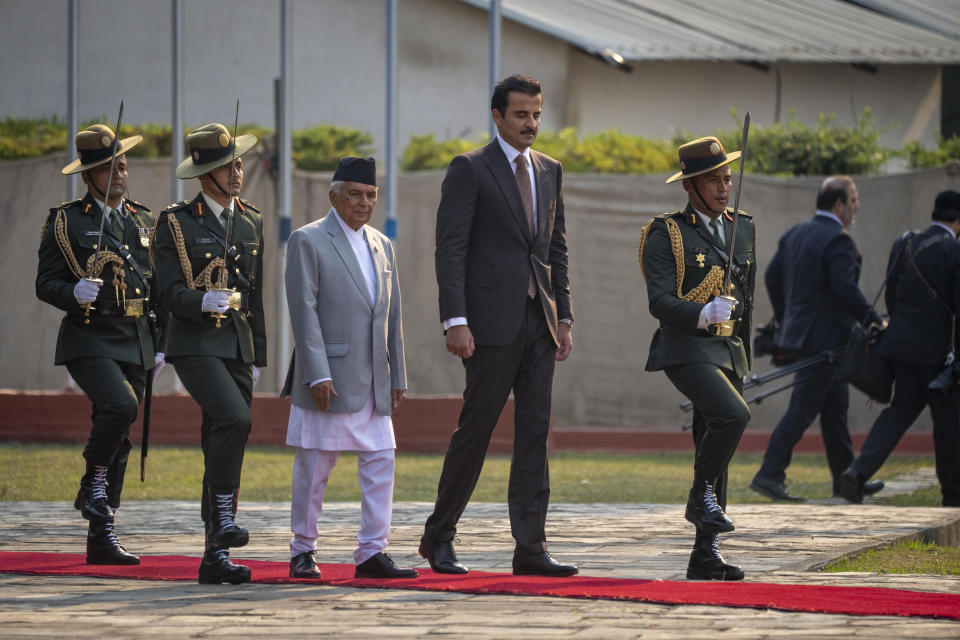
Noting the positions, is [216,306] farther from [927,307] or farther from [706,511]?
[927,307]

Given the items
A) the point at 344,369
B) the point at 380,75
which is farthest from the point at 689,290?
the point at 380,75

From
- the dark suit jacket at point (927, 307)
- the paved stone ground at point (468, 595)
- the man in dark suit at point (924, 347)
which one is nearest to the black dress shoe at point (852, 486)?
the man in dark suit at point (924, 347)

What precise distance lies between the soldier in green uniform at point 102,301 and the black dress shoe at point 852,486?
4.71 meters

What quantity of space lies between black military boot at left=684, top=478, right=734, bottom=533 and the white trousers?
1310 millimetres

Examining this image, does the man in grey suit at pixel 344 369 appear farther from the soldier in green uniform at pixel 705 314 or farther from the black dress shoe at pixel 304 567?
the soldier in green uniform at pixel 705 314

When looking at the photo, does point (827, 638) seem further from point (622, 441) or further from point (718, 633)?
point (622, 441)

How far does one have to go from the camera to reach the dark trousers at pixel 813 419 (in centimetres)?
1049

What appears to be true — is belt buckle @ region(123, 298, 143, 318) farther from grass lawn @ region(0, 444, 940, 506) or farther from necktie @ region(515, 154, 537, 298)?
grass lawn @ region(0, 444, 940, 506)

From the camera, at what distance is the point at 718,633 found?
5285 millimetres

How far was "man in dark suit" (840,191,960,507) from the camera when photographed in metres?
10.2

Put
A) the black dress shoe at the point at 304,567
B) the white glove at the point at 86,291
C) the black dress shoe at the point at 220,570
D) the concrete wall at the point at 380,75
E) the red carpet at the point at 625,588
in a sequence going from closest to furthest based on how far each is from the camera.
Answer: the red carpet at the point at 625,588, the black dress shoe at the point at 220,570, the black dress shoe at the point at 304,567, the white glove at the point at 86,291, the concrete wall at the point at 380,75

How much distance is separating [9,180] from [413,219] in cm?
411

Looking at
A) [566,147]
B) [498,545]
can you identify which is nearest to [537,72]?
[566,147]

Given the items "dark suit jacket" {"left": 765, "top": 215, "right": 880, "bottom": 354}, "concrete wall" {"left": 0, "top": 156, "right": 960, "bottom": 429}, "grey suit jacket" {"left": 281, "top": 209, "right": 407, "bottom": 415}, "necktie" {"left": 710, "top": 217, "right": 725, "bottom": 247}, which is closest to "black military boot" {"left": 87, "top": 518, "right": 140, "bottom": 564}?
"grey suit jacket" {"left": 281, "top": 209, "right": 407, "bottom": 415}
